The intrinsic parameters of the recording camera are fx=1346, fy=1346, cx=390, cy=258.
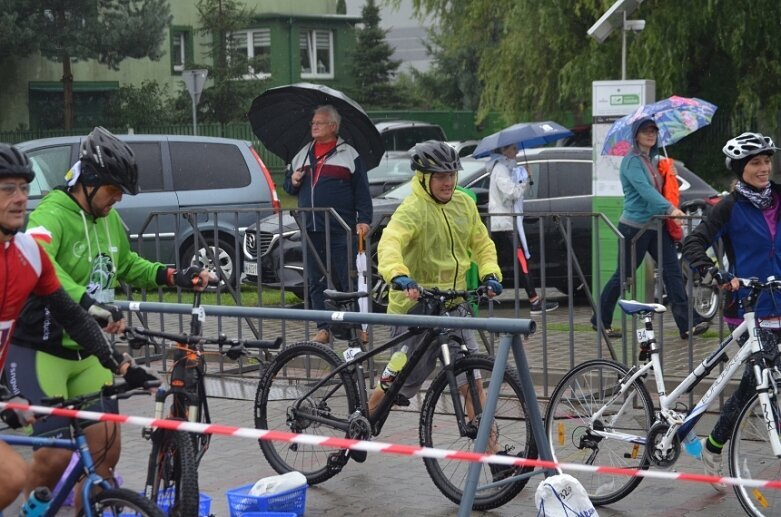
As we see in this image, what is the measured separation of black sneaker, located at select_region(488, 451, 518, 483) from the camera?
654cm

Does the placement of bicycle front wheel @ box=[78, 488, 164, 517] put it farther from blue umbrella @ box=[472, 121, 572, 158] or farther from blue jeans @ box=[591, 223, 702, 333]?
blue umbrella @ box=[472, 121, 572, 158]

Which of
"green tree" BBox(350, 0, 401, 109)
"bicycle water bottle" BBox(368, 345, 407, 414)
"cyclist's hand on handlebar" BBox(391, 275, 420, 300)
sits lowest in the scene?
"bicycle water bottle" BBox(368, 345, 407, 414)

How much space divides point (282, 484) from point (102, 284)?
51.3 inches

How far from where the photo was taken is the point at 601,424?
6770 millimetres

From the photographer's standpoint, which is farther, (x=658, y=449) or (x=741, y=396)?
(x=658, y=449)

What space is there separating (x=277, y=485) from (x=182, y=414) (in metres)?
0.82

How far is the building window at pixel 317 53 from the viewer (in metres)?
52.3

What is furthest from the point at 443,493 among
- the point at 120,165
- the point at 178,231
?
the point at 178,231

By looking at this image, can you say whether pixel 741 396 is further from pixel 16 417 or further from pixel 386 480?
pixel 16 417

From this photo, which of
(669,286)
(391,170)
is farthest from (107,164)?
(391,170)

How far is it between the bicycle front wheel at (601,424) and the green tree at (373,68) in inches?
1713

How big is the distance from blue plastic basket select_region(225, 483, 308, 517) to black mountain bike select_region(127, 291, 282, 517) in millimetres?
556

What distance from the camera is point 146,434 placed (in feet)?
18.1

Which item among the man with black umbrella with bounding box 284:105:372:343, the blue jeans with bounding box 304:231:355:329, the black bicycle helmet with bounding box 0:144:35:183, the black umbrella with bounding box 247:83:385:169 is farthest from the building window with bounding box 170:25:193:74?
the black bicycle helmet with bounding box 0:144:35:183
